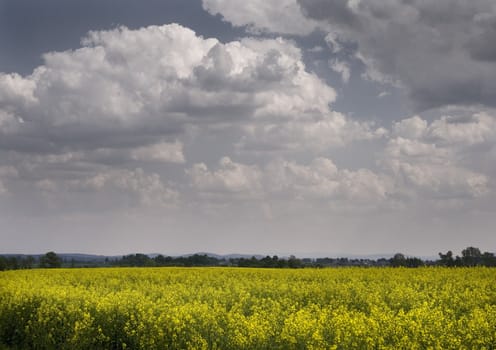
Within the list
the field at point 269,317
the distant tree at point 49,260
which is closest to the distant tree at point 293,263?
the distant tree at point 49,260

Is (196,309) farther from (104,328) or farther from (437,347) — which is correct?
(437,347)

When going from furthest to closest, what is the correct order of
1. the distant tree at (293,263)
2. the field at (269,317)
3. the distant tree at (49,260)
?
the distant tree at (49,260), the distant tree at (293,263), the field at (269,317)

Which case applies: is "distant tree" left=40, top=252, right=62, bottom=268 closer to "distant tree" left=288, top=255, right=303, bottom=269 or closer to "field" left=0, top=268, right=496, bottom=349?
"distant tree" left=288, top=255, right=303, bottom=269

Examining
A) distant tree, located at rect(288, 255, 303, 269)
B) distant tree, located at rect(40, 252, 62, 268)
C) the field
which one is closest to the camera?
the field

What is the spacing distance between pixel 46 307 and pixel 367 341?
1142cm

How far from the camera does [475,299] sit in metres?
A: 14.4

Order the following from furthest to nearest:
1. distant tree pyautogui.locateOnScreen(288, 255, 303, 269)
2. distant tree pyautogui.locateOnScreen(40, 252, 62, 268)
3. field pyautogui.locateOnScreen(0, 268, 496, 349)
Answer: distant tree pyautogui.locateOnScreen(40, 252, 62, 268), distant tree pyautogui.locateOnScreen(288, 255, 303, 269), field pyautogui.locateOnScreen(0, 268, 496, 349)

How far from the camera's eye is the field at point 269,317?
350 inches

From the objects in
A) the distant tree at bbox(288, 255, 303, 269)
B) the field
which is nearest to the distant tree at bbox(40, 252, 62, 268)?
the distant tree at bbox(288, 255, 303, 269)

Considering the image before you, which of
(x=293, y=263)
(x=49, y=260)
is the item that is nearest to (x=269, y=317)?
(x=293, y=263)

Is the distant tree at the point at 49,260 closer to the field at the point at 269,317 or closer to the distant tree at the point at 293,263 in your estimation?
the distant tree at the point at 293,263

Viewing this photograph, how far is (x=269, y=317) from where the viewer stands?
10.6 m

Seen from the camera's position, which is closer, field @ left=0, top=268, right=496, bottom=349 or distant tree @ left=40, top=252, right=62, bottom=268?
field @ left=0, top=268, right=496, bottom=349

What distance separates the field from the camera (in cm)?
888
